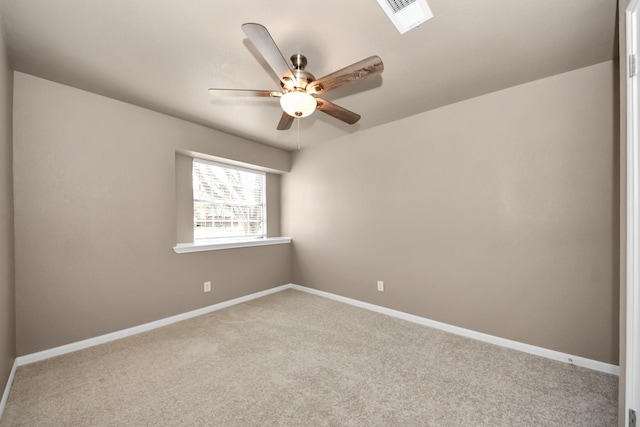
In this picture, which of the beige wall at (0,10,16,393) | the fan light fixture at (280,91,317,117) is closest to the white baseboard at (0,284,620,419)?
the beige wall at (0,10,16,393)

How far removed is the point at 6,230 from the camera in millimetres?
1867

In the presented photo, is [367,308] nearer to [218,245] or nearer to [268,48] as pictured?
[218,245]

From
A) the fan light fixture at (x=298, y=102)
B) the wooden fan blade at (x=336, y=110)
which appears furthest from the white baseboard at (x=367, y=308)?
the fan light fixture at (x=298, y=102)

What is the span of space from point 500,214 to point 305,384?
7.50 feet

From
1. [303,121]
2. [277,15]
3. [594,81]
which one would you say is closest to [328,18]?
[277,15]

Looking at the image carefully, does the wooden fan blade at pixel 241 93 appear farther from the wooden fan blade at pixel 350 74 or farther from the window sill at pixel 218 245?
the window sill at pixel 218 245

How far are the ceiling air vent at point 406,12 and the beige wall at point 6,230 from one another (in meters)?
2.43

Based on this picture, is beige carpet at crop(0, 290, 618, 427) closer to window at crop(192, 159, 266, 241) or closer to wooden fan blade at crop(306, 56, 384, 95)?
window at crop(192, 159, 266, 241)

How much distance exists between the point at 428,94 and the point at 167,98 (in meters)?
2.56

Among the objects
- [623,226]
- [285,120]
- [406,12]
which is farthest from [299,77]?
[623,226]

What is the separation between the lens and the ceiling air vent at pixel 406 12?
1.50 meters

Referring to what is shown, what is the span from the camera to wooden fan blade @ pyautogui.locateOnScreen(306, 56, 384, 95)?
155 cm

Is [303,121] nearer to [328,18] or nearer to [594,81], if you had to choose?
[328,18]

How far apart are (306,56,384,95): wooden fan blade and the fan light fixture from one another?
0.13m
